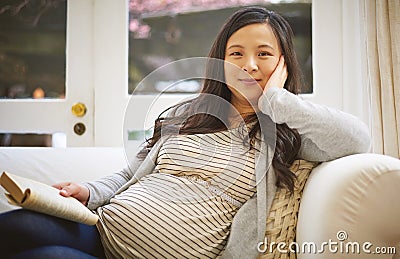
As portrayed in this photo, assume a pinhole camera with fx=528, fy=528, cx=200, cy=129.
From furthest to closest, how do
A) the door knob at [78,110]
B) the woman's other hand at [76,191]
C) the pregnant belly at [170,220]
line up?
the door knob at [78,110] < the woman's other hand at [76,191] < the pregnant belly at [170,220]

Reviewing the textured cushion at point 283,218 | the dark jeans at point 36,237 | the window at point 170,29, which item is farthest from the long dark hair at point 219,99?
the window at point 170,29

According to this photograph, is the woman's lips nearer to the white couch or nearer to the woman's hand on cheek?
the woman's hand on cheek

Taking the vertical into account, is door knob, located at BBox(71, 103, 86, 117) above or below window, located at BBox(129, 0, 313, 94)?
below

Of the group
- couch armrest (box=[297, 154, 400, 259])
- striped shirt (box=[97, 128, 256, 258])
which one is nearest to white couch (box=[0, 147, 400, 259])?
couch armrest (box=[297, 154, 400, 259])

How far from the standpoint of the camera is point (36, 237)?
970 mm

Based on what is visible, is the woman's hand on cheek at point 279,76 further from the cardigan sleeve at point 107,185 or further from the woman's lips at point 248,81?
the cardigan sleeve at point 107,185

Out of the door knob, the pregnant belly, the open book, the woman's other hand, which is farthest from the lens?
the door knob

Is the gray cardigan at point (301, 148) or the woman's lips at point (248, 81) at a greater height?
the woman's lips at point (248, 81)

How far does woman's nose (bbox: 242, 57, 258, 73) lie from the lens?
1291 mm

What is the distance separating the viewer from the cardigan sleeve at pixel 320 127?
1154 mm

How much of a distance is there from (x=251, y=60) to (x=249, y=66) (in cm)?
2

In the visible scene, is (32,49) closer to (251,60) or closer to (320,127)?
(251,60)

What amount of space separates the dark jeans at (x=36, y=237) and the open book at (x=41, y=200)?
0.8 inches

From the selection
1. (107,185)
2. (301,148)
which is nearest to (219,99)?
(301,148)
